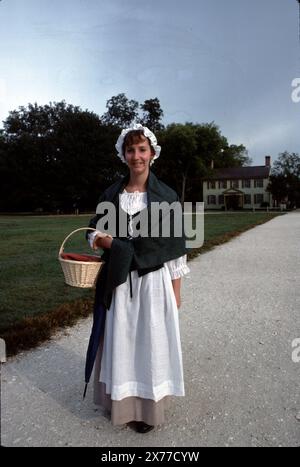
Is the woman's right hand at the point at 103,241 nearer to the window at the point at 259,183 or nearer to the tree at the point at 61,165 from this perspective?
the tree at the point at 61,165

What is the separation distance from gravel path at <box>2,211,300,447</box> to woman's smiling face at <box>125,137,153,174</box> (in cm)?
183

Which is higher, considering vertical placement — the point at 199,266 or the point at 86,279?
the point at 86,279

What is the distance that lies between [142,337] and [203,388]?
107cm

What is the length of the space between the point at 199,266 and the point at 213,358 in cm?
503

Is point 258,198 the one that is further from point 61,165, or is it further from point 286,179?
point 61,165

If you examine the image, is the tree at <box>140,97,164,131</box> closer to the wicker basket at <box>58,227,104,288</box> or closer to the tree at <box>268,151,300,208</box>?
the tree at <box>268,151,300,208</box>

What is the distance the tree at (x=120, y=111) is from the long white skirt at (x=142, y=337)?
54983mm

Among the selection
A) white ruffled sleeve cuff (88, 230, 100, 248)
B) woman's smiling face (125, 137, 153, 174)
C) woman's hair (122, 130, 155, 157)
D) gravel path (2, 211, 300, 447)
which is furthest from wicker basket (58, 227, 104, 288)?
gravel path (2, 211, 300, 447)

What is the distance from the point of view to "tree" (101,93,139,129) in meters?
56.2

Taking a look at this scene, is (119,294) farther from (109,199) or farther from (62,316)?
(62,316)

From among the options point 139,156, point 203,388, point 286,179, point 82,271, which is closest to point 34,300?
point 203,388
